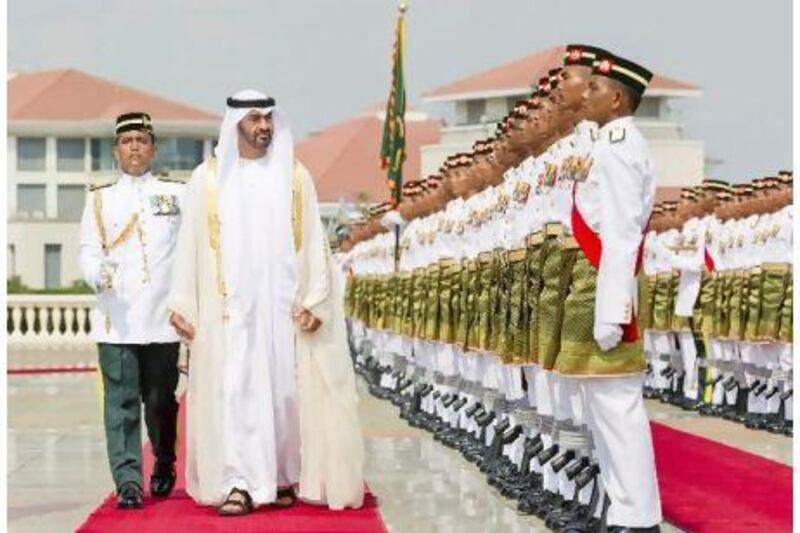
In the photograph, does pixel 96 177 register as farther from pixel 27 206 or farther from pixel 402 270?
pixel 402 270

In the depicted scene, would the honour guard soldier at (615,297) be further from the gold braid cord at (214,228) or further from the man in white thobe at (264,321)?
the gold braid cord at (214,228)

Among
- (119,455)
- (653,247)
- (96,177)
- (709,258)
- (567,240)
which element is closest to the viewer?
(567,240)

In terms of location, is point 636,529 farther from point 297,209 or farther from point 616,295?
point 297,209

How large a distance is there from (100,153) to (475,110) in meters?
21.8

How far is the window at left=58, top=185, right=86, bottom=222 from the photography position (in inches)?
4050

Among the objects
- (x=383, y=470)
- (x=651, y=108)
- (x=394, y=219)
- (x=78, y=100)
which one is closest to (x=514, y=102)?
(x=651, y=108)

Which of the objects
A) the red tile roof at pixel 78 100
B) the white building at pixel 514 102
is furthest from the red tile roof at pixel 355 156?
the white building at pixel 514 102

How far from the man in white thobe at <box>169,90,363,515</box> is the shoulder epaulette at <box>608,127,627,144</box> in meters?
2.60

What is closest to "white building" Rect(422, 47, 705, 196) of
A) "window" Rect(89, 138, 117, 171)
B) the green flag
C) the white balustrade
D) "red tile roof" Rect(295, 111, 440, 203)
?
"window" Rect(89, 138, 117, 171)

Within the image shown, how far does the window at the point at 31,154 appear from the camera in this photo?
104312mm

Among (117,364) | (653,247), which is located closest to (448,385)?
(117,364)

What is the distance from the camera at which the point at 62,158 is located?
104 metres

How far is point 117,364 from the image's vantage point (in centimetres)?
1155

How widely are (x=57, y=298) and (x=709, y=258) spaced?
22.7 m
